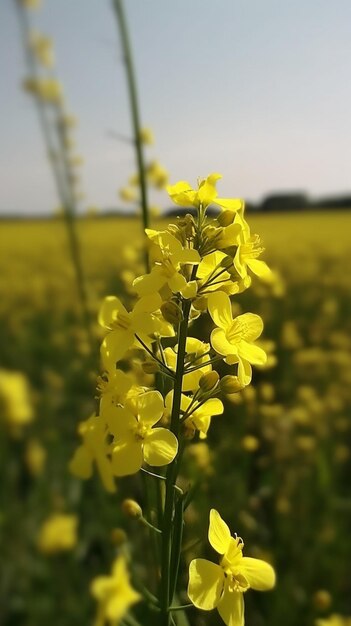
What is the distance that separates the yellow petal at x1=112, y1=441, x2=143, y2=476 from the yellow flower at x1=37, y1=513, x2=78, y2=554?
2.24 metres

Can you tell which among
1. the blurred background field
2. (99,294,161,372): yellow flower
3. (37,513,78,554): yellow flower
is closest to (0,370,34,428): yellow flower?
the blurred background field

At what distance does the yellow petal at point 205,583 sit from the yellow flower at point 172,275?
1.13 ft

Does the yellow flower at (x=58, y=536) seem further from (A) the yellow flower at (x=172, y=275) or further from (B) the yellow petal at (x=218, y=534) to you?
(A) the yellow flower at (x=172, y=275)

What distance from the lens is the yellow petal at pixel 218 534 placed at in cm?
82

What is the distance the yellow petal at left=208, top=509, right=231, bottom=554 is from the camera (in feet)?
2.70

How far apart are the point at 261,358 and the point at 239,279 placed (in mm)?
112

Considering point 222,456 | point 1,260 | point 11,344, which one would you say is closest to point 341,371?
point 222,456

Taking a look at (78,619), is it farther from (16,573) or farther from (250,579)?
(250,579)

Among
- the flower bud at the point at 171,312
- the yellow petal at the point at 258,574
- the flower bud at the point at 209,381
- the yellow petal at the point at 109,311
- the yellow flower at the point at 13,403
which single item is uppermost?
the flower bud at the point at 171,312

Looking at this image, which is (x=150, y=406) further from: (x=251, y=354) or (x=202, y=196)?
(x=202, y=196)

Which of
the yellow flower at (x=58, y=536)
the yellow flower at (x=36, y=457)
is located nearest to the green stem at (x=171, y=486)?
the yellow flower at (x=58, y=536)

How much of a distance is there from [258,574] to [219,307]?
1.20ft

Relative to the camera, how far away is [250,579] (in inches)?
33.5

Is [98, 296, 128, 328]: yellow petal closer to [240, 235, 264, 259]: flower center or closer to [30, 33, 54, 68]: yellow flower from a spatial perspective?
[240, 235, 264, 259]: flower center
